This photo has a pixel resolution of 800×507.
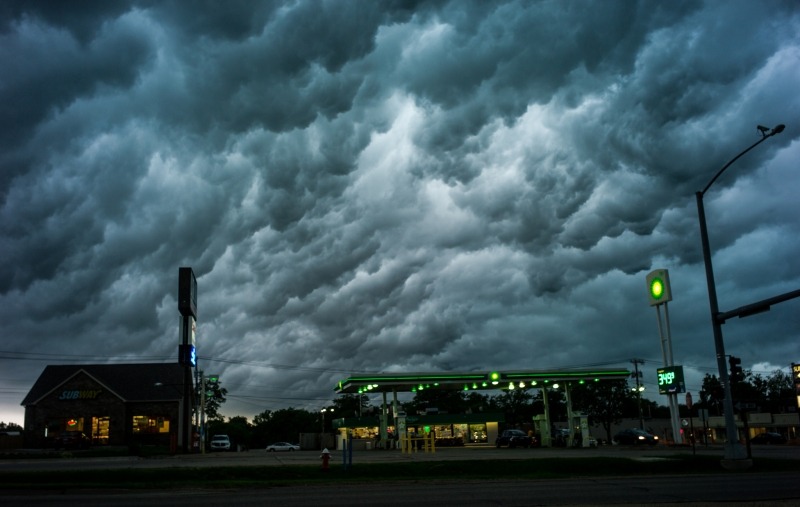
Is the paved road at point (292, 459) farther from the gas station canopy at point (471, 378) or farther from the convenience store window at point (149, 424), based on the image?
the convenience store window at point (149, 424)

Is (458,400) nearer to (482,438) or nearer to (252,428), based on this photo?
(252,428)


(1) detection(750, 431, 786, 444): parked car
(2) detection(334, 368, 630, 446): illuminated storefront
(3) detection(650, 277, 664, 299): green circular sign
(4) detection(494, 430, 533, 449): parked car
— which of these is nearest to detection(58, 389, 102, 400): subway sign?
(2) detection(334, 368, 630, 446): illuminated storefront

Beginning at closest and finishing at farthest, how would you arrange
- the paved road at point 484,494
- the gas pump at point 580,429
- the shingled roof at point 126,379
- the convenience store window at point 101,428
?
the paved road at point 484,494 < the gas pump at point 580,429 < the convenience store window at point 101,428 < the shingled roof at point 126,379

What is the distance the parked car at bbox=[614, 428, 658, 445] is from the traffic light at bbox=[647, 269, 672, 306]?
10.1 meters

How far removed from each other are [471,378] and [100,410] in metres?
38.6

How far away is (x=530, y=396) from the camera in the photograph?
133 meters

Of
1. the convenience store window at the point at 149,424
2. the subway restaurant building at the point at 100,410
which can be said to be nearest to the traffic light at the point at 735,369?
the subway restaurant building at the point at 100,410

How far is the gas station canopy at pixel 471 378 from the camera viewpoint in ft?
188

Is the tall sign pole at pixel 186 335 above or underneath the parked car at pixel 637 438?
above

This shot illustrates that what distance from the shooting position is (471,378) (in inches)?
2333

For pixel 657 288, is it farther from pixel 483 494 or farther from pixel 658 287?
pixel 483 494

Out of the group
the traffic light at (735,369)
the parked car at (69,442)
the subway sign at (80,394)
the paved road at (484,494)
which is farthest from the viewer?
the subway sign at (80,394)

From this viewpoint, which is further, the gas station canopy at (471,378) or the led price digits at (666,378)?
the gas station canopy at (471,378)

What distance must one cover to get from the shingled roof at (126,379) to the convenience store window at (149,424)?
1984 mm
